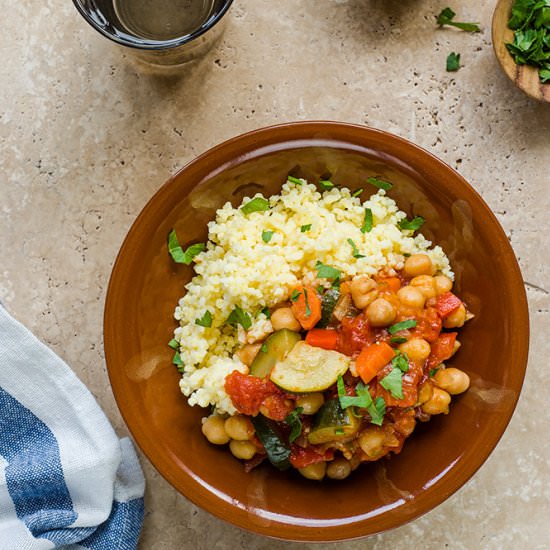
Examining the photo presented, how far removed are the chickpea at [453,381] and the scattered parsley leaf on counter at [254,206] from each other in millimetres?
873

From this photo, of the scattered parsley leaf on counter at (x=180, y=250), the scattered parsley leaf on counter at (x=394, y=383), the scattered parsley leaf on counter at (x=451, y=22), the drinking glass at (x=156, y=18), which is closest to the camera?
the scattered parsley leaf on counter at (x=394, y=383)

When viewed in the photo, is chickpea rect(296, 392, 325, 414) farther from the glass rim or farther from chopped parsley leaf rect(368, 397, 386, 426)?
the glass rim

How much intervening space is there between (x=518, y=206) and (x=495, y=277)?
2.00 ft

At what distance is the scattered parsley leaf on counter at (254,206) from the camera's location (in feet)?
8.85

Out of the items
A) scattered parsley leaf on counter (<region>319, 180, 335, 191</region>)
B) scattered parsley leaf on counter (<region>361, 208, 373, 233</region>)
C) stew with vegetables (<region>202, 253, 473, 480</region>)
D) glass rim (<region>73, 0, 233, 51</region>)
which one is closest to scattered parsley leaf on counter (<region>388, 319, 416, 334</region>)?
stew with vegetables (<region>202, 253, 473, 480</region>)

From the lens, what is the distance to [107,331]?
2.57m

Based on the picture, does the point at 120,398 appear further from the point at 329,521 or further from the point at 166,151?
the point at 166,151

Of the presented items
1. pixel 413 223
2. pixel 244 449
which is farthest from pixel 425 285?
pixel 244 449

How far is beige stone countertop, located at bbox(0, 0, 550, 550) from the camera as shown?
119 inches

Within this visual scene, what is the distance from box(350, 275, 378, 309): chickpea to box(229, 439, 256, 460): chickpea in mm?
617

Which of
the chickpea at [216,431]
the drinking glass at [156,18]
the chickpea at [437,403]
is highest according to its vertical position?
the drinking glass at [156,18]

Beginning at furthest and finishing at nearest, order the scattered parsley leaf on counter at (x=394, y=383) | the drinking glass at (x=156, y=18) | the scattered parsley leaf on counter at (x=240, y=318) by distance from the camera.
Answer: the drinking glass at (x=156, y=18) < the scattered parsley leaf on counter at (x=240, y=318) < the scattered parsley leaf on counter at (x=394, y=383)

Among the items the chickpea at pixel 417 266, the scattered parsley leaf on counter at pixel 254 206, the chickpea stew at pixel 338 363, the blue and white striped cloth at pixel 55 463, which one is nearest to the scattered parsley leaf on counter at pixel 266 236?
the chickpea stew at pixel 338 363

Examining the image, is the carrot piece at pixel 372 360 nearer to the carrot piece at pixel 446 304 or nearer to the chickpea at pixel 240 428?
the carrot piece at pixel 446 304
